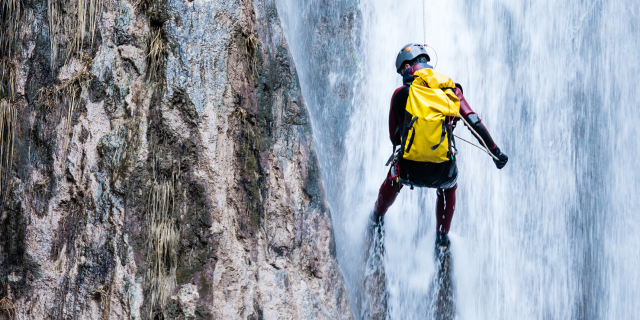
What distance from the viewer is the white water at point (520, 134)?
6.29 metres

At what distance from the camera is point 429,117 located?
3.64m

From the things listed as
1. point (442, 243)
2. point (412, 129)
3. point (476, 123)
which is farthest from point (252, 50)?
point (442, 243)

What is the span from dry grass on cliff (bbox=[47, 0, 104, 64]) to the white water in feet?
7.69

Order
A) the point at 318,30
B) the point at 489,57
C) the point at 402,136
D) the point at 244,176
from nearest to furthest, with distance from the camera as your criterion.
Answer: the point at 402,136, the point at 244,176, the point at 318,30, the point at 489,57

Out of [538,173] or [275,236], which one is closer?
[275,236]

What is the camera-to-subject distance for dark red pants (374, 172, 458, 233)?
4445mm

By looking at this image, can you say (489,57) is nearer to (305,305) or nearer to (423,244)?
(423,244)

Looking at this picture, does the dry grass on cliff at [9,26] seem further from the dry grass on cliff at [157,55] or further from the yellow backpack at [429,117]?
the yellow backpack at [429,117]

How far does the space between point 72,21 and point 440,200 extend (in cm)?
393

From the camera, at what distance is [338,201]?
594cm

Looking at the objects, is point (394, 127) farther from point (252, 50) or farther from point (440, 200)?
point (252, 50)

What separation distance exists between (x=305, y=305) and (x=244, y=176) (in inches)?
53.1

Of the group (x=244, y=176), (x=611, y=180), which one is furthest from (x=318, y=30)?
(x=611, y=180)

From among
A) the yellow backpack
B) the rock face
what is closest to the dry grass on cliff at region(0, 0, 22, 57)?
the rock face
